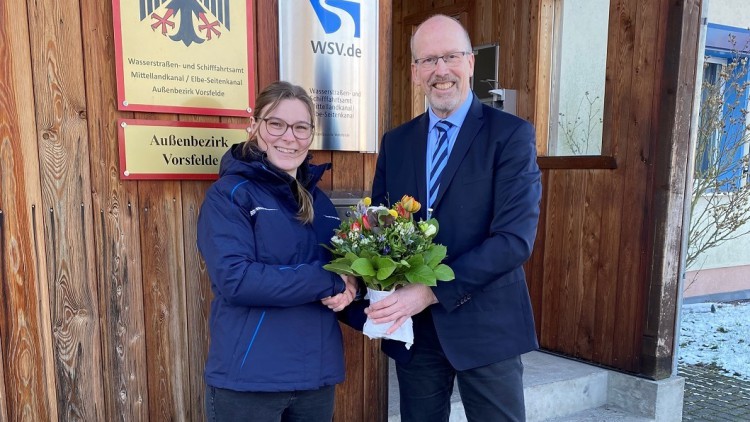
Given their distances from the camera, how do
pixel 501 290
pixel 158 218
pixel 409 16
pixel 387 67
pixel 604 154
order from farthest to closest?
pixel 409 16
pixel 604 154
pixel 387 67
pixel 158 218
pixel 501 290

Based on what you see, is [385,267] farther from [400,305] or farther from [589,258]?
[589,258]

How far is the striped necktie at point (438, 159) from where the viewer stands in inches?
76.0

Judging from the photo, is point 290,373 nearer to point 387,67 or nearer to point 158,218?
point 158,218

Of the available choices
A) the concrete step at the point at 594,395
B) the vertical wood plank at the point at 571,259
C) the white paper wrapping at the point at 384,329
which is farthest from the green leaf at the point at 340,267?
the vertical wood plank at the point at 571,259

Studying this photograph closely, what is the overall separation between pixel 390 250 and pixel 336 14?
1.16 metres

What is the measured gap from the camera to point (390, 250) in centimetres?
162

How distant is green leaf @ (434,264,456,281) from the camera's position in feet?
5.37

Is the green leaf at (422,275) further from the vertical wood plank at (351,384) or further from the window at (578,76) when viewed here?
the window at (578,76)

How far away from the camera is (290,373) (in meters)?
1.64

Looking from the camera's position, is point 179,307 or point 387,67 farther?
point 387,67

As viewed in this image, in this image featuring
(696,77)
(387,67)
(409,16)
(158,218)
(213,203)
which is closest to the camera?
(213,203)

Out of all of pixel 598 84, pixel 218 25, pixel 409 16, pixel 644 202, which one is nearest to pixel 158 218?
pixel 218 25

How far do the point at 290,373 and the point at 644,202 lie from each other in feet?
8.12

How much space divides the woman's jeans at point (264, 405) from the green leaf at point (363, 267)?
18.0 inches
